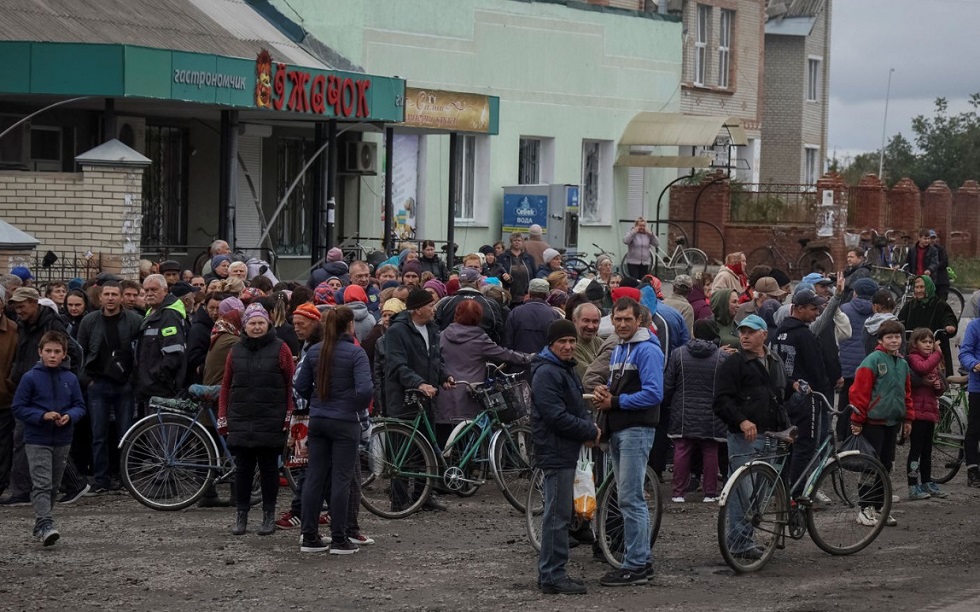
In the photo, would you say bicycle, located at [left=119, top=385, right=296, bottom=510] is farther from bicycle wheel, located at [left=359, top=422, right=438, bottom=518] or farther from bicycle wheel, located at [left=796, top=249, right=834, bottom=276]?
bicycle wheel, located at [left=796, top=249, right=834, bottom=276]

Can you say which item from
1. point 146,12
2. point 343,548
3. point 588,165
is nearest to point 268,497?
point 343,548

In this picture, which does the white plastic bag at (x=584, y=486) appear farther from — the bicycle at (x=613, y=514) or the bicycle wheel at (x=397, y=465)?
the bicycle wheel at (x=397, y=465)

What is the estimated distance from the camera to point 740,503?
34.4 ft

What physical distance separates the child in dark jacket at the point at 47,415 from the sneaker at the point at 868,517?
18.7 feet

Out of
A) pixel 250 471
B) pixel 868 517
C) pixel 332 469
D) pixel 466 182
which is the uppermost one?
pixel 466 182

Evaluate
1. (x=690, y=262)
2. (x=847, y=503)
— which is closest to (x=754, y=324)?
(x=847, y=503)

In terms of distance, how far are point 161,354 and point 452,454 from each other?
2.52 m

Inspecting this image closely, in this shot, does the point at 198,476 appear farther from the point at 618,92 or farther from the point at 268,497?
the point at 618,92

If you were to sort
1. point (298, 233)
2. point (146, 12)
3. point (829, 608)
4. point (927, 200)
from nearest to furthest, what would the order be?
point (829, 608) → point (146, 12) → point (298, 233) → point (927, 200)

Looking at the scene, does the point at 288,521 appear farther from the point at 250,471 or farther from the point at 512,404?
the point at 512,404

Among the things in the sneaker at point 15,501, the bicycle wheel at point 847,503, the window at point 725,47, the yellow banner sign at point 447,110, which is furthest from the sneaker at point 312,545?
the window at point 725,47

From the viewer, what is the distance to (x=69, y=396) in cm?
1124

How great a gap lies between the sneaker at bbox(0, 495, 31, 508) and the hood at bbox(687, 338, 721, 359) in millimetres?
5531

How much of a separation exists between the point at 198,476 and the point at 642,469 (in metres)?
4.16
